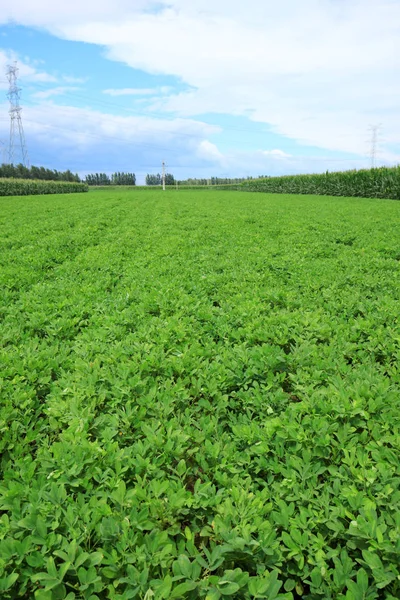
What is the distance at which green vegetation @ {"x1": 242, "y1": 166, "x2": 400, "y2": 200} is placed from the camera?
129ft

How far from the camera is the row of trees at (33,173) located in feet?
245

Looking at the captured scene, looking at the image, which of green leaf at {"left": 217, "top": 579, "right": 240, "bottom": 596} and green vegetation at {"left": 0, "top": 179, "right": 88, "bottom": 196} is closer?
green leaf at {"left": 217, "top": 579, "right": 240, "bottom": 596}

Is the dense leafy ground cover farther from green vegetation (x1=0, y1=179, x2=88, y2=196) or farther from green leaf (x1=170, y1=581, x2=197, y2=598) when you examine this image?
green vegetation (x1=0, y1=179, x2=88, y2=196)

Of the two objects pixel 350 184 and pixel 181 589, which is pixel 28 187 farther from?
pixel 181 589

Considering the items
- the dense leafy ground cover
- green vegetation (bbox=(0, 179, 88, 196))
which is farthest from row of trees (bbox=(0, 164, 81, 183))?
the dense leafy ground cover

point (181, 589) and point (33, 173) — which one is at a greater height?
point (33, 173)

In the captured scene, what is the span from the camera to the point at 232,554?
6.72ft

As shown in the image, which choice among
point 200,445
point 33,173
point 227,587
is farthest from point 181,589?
point 33,173

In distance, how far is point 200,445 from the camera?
3.00m

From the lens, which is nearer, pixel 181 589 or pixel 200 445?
pixel 181 589

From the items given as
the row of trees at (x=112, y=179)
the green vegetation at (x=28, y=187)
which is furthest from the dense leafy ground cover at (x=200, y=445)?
the row of trees at (x=112, y=179)

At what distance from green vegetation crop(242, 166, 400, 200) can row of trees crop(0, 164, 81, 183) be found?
1975 inches

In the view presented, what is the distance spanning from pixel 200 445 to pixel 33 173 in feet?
297

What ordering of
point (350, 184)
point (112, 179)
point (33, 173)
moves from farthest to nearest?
1. point (112, 179)
2. point (33, 173)
3. point (350, 184)
